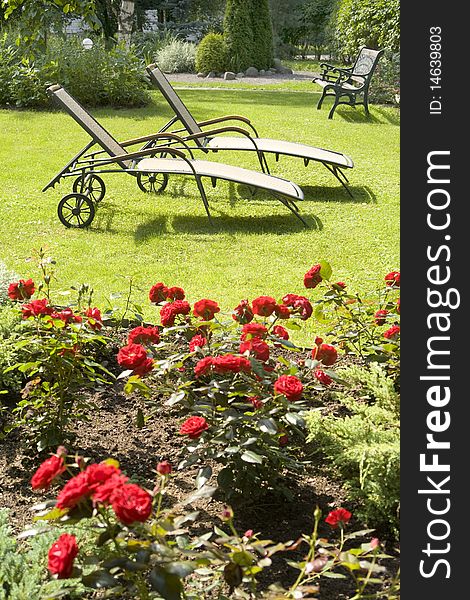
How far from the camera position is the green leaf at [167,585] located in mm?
1724

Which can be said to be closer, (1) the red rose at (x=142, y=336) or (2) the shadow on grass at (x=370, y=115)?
(1) the red rose at (x=142, y=336)

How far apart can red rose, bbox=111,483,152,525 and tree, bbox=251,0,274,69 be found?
54.4 ft

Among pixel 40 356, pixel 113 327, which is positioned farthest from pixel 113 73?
pixel 40 356

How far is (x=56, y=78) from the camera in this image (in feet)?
39.7

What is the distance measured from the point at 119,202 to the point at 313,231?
181 cm

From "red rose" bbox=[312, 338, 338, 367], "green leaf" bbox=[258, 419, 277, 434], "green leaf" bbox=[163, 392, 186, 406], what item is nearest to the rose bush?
"green leaf" bbox=[258, 419, 277, 434]

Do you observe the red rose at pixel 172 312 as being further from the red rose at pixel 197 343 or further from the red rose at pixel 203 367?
the red rose at pixel 203 367

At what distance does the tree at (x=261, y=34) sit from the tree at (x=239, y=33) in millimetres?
112

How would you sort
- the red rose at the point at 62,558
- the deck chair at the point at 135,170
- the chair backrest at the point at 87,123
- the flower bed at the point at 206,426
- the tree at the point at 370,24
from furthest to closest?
1. the tree at the point at 370,24
2. the chair backrest at the point at 87,123
3. the deck chair at the point at 135,170
4. the flower bed at the point at 206,426
5. the red rose at the point at 62,558

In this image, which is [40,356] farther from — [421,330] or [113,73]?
[113,73]

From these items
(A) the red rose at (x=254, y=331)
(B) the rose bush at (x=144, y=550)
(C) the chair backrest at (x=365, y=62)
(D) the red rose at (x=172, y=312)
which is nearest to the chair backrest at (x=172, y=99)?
(C) the chair backrest at (x=365, y=62)

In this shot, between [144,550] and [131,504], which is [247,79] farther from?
[131,504]

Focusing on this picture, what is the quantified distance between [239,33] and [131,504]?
54.2ft

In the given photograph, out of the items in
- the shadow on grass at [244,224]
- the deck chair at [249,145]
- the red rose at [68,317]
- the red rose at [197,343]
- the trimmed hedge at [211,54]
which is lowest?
the shadow on grass at [244,224]
